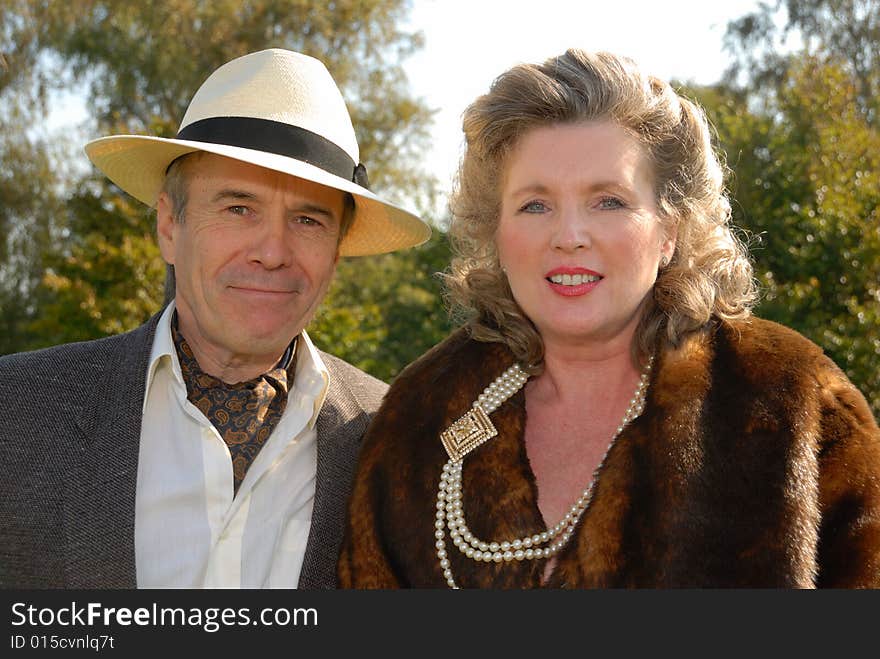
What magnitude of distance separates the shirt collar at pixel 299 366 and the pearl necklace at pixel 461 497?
512mm

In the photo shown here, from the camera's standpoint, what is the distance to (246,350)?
2.90 metres

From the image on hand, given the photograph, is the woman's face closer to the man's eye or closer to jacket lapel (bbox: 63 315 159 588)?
the man's eye

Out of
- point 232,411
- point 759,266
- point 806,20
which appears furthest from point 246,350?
point 806,20

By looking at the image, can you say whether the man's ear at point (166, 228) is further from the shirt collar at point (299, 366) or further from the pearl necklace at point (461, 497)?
the pearl necklace at point (461, 497)

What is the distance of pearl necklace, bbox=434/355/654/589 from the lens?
2465 millimetres

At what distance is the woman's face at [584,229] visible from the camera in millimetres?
2516

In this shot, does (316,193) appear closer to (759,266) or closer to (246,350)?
(246,350)

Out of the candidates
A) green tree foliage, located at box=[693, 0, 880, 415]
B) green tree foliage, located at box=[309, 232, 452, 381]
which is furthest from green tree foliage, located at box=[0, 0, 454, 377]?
green tree foliage, located at box=[693, 0, 880, 415]

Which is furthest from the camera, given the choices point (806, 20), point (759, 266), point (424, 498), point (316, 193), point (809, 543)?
point (806, 20)

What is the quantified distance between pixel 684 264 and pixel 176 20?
16.4m

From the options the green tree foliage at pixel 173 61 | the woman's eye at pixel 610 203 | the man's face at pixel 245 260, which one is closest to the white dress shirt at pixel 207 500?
the man's face at pixel 245 260

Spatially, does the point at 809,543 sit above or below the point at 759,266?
below

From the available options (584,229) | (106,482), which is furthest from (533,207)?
(106,482)

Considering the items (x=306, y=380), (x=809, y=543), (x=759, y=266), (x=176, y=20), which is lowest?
(x=809, y=543)
